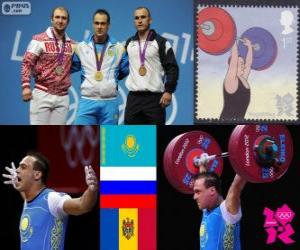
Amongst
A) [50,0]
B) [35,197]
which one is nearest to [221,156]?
[35,197]

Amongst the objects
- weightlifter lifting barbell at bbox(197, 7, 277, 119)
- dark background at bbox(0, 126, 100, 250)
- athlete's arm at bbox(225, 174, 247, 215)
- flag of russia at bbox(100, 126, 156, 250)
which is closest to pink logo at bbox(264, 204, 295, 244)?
athlete's arm at bbox(225, 174, 247, 215)

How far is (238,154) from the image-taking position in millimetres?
7207

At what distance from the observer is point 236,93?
34.1ft

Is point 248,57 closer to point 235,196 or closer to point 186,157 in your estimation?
point 186,157

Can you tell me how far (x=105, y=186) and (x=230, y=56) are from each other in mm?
3121

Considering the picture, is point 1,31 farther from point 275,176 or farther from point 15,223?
point 275,176

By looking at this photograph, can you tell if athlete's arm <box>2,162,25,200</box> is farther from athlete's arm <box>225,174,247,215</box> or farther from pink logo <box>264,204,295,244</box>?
pink logo <box>264,204,295,244</box>

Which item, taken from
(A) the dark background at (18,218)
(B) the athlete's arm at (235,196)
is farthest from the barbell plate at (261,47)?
(B) the athlete's arm at (235,196)

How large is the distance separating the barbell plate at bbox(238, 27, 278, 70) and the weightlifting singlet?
313 mm

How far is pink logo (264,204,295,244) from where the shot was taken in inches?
309

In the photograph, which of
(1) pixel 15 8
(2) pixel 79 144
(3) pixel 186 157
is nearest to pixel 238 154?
(3) pixel 186 157

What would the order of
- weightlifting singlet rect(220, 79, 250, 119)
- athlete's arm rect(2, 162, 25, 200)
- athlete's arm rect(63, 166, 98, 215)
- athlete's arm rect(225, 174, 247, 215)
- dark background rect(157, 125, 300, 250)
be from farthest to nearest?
weightlifting singlet rect(220, 79, 250, 119) < dark background rect(157, 125, 300, 250) < athlete's arm rect(2, 162, 25, 200) < athlete's arm rect(225, 174, 247, 215) < athlete's arm rect(63, 166, 98, 215)

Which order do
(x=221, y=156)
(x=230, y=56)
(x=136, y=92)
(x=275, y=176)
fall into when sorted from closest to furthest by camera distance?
1. (x=275, y=176)
2. (x=221, y=156)
3. (x=136, y=92)
4. (x=230, y=56)

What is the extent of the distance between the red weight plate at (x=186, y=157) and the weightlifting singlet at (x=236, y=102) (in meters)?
2.66
